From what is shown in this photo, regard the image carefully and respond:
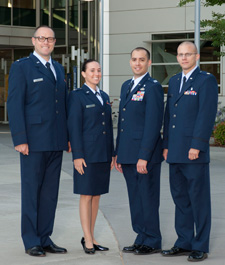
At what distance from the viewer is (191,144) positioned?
5.54 meters

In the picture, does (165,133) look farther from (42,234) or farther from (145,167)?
(42,234)

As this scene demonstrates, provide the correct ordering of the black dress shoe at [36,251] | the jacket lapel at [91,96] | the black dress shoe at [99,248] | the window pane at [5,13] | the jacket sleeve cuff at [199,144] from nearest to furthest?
the jacket sleeve cuff at [199,144] → the black dress shoe at [36,251] → the jacket lapel at [91,96] → the black dress shoe at [99,248] → the window pane at [5,13]

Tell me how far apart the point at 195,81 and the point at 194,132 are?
18.2 inches

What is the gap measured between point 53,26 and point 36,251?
2854cm

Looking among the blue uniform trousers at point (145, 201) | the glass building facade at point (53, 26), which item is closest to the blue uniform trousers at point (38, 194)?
the blue uniform trousers at point (145, 201)

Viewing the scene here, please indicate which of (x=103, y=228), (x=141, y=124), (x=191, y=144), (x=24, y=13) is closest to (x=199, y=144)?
(x=191, y=144)

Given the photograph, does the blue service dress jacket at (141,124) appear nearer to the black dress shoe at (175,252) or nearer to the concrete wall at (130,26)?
the black dress shoe at (175,252)

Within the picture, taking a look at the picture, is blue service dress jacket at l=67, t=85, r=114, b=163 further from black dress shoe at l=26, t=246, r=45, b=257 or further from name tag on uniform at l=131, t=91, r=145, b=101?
black dress shoe at l=26, t=246, r=45, b=257

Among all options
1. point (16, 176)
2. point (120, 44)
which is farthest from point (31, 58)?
point (120, 44)

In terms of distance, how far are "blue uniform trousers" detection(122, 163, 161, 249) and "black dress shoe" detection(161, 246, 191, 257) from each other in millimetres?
141

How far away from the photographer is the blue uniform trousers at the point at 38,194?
5770mm

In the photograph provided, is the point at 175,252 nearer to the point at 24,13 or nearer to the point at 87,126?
the point at 87,126

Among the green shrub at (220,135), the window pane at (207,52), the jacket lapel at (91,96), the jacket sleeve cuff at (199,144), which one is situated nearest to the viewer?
the jacket sleeve cuff at (199,144)

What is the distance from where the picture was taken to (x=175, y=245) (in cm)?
587
